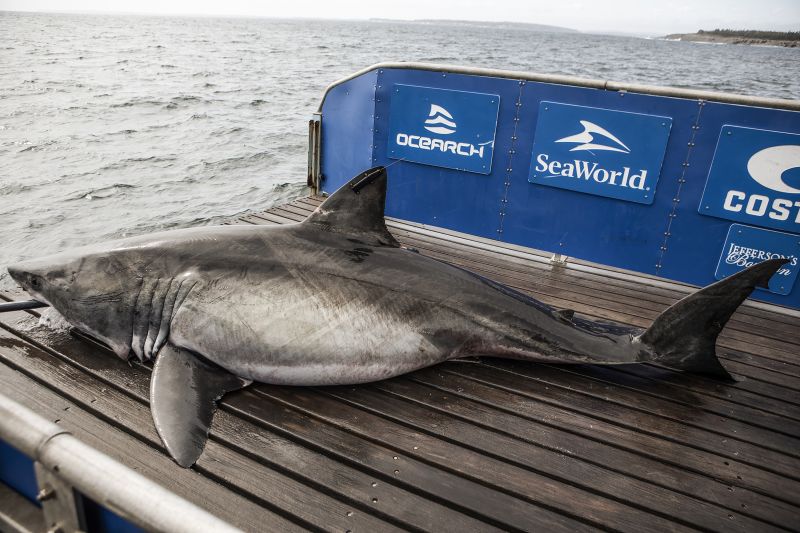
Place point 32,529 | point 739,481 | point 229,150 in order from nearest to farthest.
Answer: point 32,529
point 739,481
point 229,150

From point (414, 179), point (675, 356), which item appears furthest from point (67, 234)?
point (675, 356)

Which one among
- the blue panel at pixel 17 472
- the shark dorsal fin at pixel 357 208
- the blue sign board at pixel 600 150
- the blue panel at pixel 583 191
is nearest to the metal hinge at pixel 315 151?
the blue panel at pixel 583 191

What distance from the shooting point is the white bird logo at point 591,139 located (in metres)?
6.09

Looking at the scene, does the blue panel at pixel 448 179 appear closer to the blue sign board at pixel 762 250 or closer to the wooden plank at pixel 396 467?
the blue sign board at pixel 762 250

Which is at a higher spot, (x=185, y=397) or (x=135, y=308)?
(x=135, y=308)

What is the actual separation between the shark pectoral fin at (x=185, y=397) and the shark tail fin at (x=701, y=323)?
2938 mm

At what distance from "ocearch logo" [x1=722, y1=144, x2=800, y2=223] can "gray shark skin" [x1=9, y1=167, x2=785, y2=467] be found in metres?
2.42

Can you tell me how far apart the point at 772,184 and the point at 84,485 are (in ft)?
20.5

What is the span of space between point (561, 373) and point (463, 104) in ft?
12.5

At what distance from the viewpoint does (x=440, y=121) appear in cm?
701

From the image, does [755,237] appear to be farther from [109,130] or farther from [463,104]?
[109,130]

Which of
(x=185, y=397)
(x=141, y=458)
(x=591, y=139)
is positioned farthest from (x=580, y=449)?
(x=591, y=139)

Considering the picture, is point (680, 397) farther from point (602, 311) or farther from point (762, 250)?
point (762, 250)

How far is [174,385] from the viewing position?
3.41 metres
